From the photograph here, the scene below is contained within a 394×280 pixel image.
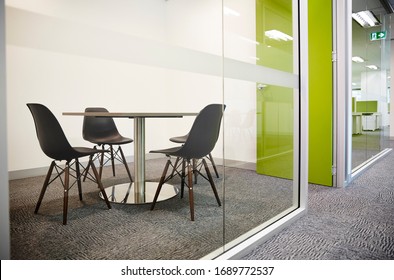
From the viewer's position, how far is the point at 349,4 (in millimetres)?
2861

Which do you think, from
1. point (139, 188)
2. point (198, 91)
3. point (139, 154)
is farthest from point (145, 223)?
point (198, 91)

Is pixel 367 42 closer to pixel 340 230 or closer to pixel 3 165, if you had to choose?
pixel 340 230

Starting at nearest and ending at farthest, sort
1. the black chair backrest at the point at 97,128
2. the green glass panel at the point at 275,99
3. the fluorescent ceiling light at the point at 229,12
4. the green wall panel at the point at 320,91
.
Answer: the fluorescent ceiling light at the point at 229,12, the green glass panel at the point at 275,99, the green wall panel at the point at 320,91, the black chair backrest at the point at 97,128

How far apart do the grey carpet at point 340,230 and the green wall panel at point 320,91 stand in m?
0.29

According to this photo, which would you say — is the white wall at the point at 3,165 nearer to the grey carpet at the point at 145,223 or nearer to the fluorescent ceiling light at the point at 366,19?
the grey carpet at the point at 145,223

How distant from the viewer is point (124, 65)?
14.6 feet

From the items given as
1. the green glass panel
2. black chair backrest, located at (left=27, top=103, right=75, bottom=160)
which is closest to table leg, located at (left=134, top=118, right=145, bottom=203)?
black chair backrest, located at (left=27, top=103, right=75, bottom=160)

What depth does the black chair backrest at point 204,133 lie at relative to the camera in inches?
74.4

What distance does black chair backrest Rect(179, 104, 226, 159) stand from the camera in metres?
1.89

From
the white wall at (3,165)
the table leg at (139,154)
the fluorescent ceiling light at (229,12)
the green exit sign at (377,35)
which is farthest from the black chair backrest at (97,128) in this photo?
the green exit sign at (377,35)

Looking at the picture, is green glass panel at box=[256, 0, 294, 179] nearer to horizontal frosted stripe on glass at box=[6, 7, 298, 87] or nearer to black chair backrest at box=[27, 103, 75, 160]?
horizontal frosted stripe on glass at box=[6, 7, 298, 87]

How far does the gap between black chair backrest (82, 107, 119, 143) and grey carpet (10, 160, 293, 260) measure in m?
0.78

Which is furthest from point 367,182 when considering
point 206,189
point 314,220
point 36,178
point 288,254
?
point 36,178
